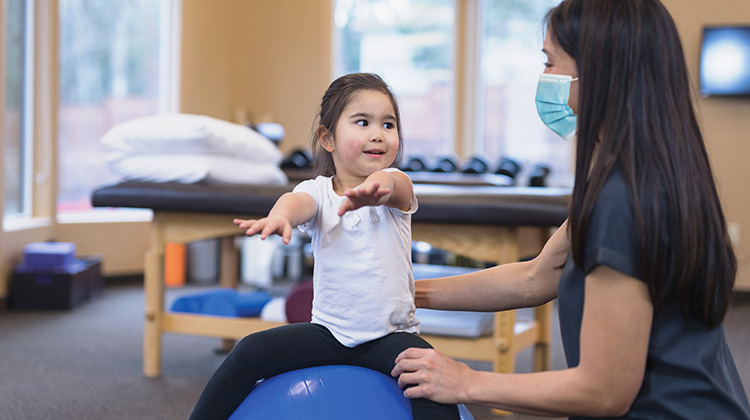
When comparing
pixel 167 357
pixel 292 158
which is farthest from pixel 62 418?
pixel 292 158

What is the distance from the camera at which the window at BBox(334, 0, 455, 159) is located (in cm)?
595

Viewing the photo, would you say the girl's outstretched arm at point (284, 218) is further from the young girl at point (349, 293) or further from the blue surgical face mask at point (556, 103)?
the blue surgical face mask at point (556, 103)

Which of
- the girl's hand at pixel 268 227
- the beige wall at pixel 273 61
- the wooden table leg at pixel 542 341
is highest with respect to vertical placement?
the beige wall at pixel 273 61

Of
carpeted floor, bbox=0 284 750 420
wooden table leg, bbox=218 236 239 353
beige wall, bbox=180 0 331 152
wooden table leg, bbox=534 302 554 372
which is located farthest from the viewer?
beige wall, bbox=180 0 331 152

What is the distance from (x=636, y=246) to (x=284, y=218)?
0.45 metres

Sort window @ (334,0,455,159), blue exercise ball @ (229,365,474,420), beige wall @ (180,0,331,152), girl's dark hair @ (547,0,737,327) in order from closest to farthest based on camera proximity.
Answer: girl's dark hair @ (547,0,737,327), blue exercise ball @ (229,365,474,420), beige wall @ (180,0,331,152), window @ (334,0,455,159)

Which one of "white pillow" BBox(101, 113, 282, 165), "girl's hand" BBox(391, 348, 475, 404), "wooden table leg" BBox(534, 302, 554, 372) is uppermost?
"white pillow" BBox(101, 113, 282, 165)

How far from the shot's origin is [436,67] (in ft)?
19.7

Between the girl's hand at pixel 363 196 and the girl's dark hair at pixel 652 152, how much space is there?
252 mm

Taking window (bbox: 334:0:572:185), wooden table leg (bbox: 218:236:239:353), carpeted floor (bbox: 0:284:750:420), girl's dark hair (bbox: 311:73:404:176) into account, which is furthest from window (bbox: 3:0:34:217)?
girl's dark hair (bbox: 311:73:404:176)

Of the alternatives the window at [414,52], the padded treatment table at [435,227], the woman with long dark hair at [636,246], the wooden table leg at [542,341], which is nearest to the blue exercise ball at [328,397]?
the woman with long dark hair at [636,246]

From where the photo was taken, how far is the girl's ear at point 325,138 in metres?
1.30

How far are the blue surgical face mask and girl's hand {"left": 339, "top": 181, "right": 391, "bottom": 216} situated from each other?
0.91ft

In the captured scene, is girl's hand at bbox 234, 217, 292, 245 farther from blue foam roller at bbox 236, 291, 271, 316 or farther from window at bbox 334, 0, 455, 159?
window at bbox 334, 0, 455, 159
